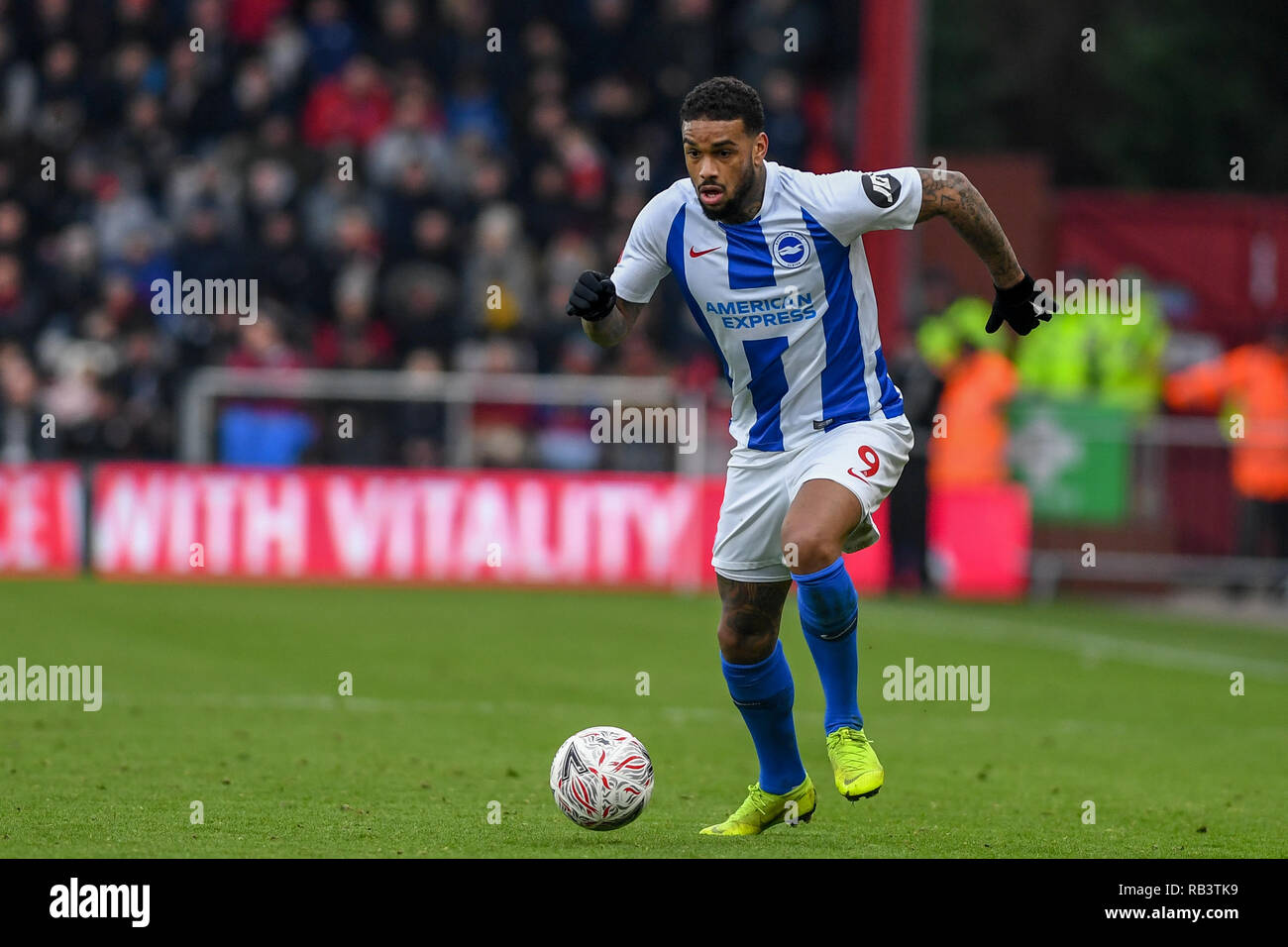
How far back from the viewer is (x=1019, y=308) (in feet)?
23.2

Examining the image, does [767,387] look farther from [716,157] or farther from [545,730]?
[545,730]

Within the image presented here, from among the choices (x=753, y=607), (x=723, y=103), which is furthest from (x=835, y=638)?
(x=723, y=103)

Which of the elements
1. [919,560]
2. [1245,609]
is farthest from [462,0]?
[1245,609]

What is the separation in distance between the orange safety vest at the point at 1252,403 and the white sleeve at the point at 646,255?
11624 millimetres

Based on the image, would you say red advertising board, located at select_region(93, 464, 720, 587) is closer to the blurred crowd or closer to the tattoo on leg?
the blurred crowd

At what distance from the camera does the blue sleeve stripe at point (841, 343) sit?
6953 millimetres

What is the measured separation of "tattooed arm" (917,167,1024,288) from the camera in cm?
689

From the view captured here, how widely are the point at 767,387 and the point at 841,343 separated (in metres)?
0.29

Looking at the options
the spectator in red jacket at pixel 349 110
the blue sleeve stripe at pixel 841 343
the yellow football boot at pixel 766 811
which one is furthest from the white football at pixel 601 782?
the spectator in red jacket at pixel 349 110

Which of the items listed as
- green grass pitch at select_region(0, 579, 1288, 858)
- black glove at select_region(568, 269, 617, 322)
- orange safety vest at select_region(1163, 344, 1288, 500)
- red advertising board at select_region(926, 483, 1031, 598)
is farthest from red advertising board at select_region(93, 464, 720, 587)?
black glove at select_region(568, 269, 617, 322)

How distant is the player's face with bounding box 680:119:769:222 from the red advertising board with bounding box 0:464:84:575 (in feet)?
38.9

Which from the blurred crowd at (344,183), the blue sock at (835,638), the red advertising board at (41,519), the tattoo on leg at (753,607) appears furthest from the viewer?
the blurred crowd at (344,183)

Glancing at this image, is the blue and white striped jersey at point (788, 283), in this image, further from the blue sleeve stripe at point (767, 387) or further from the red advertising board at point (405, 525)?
the red advertising board at point (405, 525)

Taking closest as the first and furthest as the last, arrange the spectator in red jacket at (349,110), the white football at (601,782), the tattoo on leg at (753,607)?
the white football at (601,782) < the tattoo on leg at (753,607) < the spectator in red jacket at (349,110)
